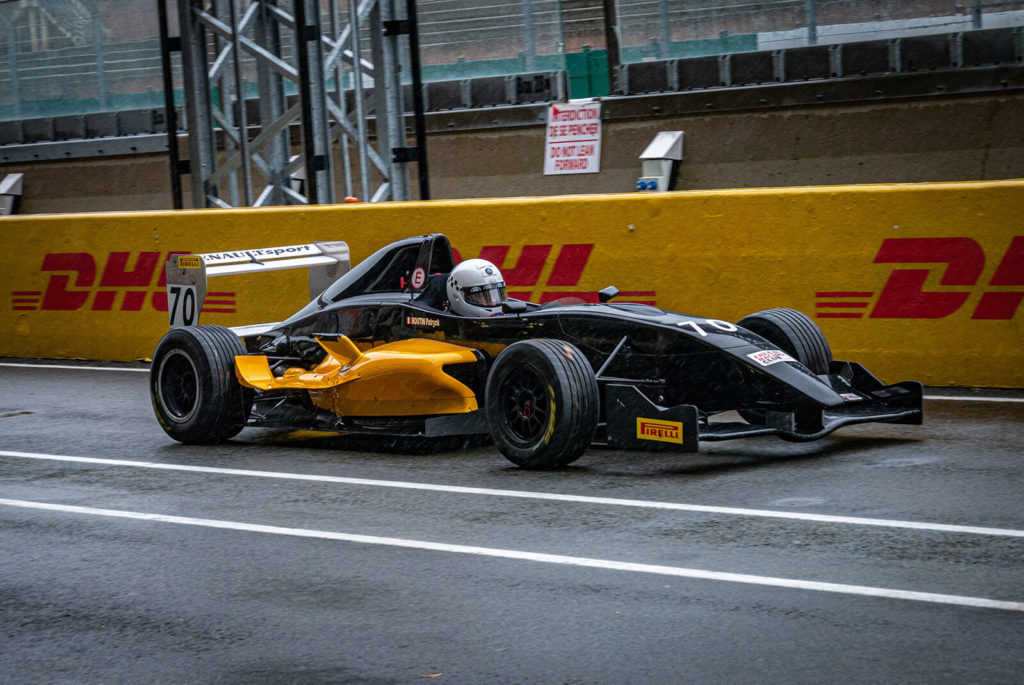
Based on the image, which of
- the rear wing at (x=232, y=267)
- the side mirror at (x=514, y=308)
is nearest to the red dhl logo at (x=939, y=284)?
the side mirror at (x=514, y=308)

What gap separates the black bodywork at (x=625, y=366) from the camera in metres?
7.74

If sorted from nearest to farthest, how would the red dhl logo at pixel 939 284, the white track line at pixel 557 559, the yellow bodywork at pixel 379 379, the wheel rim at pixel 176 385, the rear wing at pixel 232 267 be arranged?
the white track line at pixel 557 559, the yellow bodywork at pixel 379 379, the wheel rim at pixel 176 385, the red dhl logo at pixel 939 284, the rear wing at pixel 232 267

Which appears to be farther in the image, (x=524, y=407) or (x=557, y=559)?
(x=524, y=407)

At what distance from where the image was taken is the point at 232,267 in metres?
10.3

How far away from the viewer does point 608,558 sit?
19.5 feet

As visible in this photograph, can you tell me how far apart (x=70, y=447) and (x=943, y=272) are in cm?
641

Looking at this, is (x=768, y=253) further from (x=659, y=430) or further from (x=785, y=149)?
(x=785, y=149)

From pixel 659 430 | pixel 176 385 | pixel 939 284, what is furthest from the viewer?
pixel 939 284

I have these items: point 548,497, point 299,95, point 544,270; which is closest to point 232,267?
point 544,270

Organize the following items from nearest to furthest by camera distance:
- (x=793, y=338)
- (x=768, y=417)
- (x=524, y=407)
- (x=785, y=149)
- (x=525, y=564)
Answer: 1. (x=525, y=564)
2. (x=768, y=417)
3. (x=524, y=407)
4. (x=793, y=338)
5. (x=785, y=149)

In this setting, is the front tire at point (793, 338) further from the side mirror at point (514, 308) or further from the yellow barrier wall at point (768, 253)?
the yellow barrier wall at point (768, 253)

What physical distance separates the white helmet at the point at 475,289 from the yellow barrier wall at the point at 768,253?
2452 mm

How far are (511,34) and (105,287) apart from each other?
27.9 ft

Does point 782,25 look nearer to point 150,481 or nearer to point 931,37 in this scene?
point 931,37
